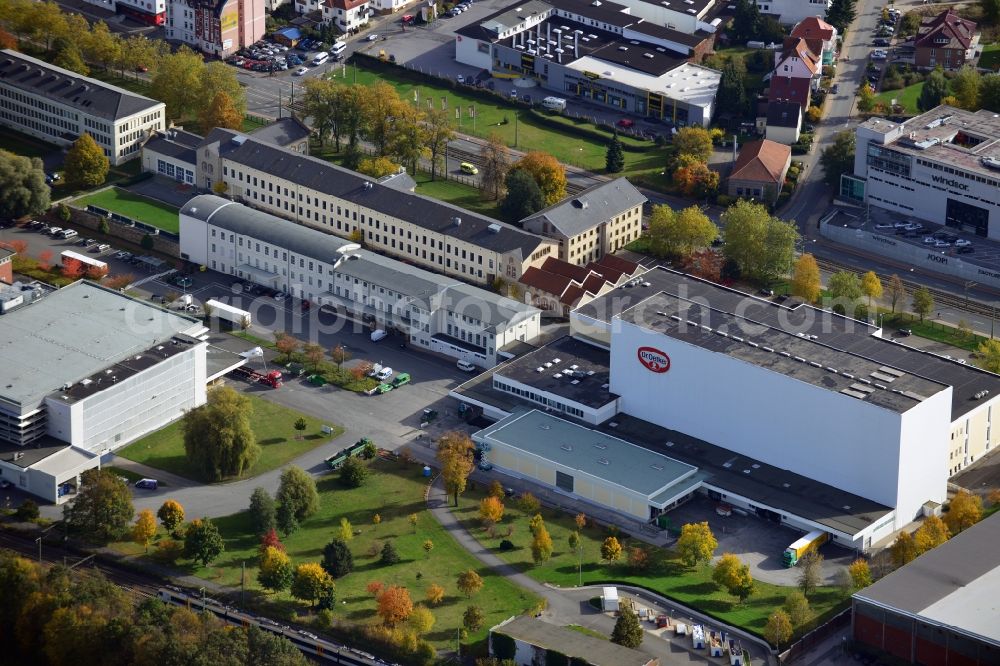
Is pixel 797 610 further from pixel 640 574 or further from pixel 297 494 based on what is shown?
pixel 297 494

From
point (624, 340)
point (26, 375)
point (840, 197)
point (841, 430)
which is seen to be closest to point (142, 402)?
point (26, 375)

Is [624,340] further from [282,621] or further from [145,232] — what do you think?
[145,232]

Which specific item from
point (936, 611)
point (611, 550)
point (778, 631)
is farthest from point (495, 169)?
point (936, 611)

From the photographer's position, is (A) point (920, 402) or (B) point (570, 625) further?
(A) point (920, 402)

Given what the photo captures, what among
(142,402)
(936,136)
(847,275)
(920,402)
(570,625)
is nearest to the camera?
(570,625)

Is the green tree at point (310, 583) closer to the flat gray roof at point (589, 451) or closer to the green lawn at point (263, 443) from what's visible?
the green lawn at point (263, 443)

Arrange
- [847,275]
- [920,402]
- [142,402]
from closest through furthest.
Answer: [920,402] → [142,402] → [847,275]

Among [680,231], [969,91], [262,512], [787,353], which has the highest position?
[969,91]
